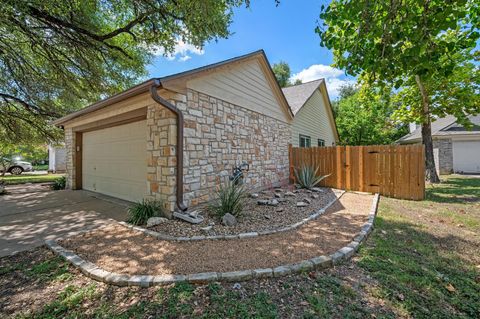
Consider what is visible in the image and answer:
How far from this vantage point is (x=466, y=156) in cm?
1408

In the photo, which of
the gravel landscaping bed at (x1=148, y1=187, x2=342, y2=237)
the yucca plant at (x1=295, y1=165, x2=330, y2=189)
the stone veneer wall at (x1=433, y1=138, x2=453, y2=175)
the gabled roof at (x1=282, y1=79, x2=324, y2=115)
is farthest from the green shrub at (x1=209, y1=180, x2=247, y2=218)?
the stone veneer wall at (x1=433, y1=138, x2=453, y2=175)

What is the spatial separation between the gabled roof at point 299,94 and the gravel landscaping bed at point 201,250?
7678 mm

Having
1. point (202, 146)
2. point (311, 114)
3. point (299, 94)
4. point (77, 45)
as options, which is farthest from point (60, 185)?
point (311, 114)

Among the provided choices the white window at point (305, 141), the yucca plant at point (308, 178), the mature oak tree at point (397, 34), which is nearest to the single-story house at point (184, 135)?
the yucca plant at point (308, 178)

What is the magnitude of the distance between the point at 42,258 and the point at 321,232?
442cm

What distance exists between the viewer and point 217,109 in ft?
18.4

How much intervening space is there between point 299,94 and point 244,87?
21.6ft

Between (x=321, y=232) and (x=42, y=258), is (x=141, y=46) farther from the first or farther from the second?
(x=321, y=232)

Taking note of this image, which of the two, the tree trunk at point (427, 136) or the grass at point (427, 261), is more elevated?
the tree trunk at point (427, 136)

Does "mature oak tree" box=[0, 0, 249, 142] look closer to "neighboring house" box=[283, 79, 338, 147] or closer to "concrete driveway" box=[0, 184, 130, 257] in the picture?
"concrete driveway" box=[0, 184, 130, 257]

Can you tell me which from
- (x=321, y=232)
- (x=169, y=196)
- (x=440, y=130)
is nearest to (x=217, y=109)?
(x=169, y=196)

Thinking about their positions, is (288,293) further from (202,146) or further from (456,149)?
(456,149)

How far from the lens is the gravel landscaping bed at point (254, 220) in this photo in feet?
12.8

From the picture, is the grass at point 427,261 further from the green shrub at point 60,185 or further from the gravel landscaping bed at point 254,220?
the green shrub at point 60,185
